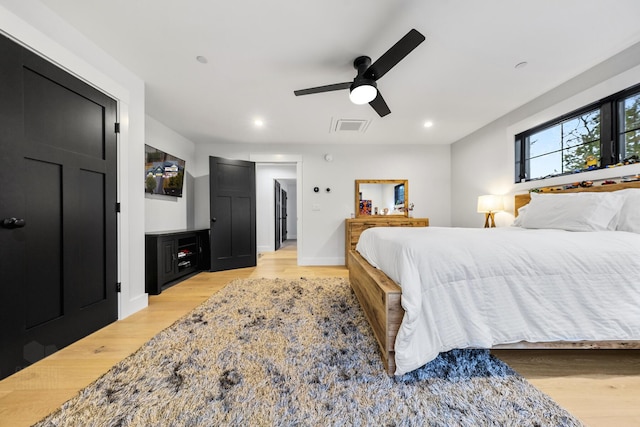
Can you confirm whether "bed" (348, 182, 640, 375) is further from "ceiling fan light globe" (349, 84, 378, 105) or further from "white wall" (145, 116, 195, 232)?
"white wall" (145, 116, 195, 232)

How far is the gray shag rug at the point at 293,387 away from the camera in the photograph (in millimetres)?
969

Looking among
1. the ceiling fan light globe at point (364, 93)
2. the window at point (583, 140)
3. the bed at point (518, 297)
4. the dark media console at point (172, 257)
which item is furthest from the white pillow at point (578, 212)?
the dark media console at point (172, 257)

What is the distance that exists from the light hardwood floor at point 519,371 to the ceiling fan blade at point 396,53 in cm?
208

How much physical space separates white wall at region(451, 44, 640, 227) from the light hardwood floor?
5.59 ft

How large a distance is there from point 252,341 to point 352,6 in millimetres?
2398

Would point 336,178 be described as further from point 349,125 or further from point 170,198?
point 170,198

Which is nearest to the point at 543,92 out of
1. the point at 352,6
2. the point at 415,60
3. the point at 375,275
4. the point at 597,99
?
the point at 597,99

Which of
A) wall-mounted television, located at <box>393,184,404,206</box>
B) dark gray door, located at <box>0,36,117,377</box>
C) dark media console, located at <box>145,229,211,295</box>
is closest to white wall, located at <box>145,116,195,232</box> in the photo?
dark media console, located at <box>145,229,211,295</box>

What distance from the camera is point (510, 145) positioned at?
3041 mm

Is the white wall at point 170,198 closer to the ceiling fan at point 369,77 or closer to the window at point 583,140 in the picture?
the ceiling fan at point 369,77

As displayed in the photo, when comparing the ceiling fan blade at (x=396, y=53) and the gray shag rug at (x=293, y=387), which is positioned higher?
the ceiling fan blade at (x=396, y=53)

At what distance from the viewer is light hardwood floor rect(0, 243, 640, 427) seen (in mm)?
1022

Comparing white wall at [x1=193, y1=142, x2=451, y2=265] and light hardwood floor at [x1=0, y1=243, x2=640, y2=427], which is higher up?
white wall at [x1=193, y1=142, x2=451, y2=265]

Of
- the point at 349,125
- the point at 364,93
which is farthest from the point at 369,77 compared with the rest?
the point at 349,125
